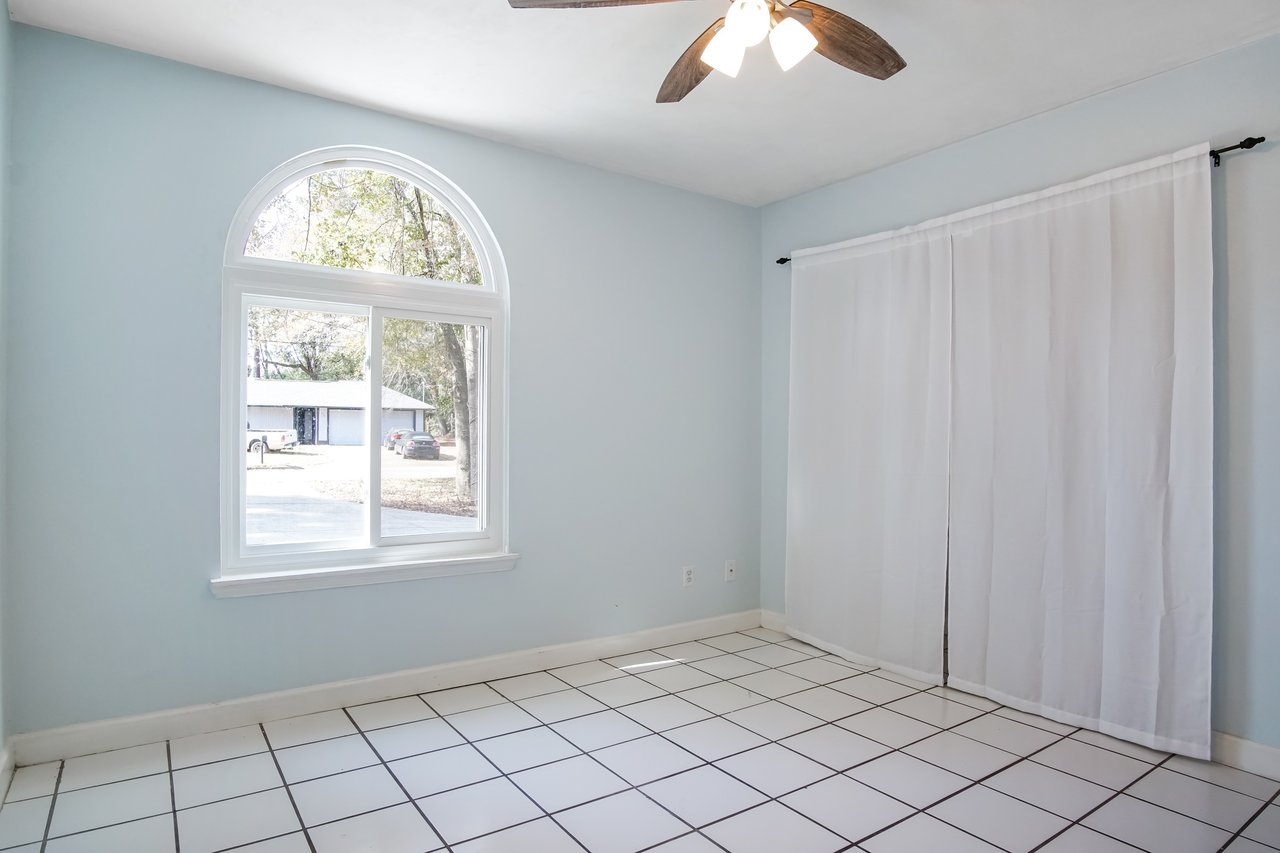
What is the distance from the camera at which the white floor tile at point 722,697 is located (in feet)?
10.4

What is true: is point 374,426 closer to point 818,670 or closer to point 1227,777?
point 818,670

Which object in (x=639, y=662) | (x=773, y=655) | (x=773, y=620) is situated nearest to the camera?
(x=639, y=662)

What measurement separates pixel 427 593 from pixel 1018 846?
8.00 ft

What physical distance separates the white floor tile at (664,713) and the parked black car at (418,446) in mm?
1464

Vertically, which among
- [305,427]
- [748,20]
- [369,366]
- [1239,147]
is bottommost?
[305,427]

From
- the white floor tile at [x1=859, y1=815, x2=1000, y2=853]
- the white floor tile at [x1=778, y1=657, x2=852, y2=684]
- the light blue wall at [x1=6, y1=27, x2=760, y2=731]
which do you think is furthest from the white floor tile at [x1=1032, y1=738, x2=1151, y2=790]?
the light blue wall at [x1=6, y1=27, x2=760, y2=731]

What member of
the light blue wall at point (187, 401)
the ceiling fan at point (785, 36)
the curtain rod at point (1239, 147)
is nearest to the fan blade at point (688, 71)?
the ceiling fan at point (785, 36)

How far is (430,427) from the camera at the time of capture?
3482 millimetres

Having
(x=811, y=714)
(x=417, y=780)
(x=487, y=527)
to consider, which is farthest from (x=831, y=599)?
(x=417, y=780)

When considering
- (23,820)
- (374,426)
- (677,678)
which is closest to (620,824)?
(677,678)

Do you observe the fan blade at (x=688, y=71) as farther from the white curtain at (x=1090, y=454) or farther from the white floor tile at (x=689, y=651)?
the white floor tile at (x=689, y=651)

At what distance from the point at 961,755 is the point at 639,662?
1.61m

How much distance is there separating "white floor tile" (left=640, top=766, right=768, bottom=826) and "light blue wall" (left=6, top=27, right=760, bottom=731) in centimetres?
133

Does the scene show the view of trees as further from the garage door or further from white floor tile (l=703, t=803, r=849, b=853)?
white floor tile (l=703, t=803, r=849, b=853)
